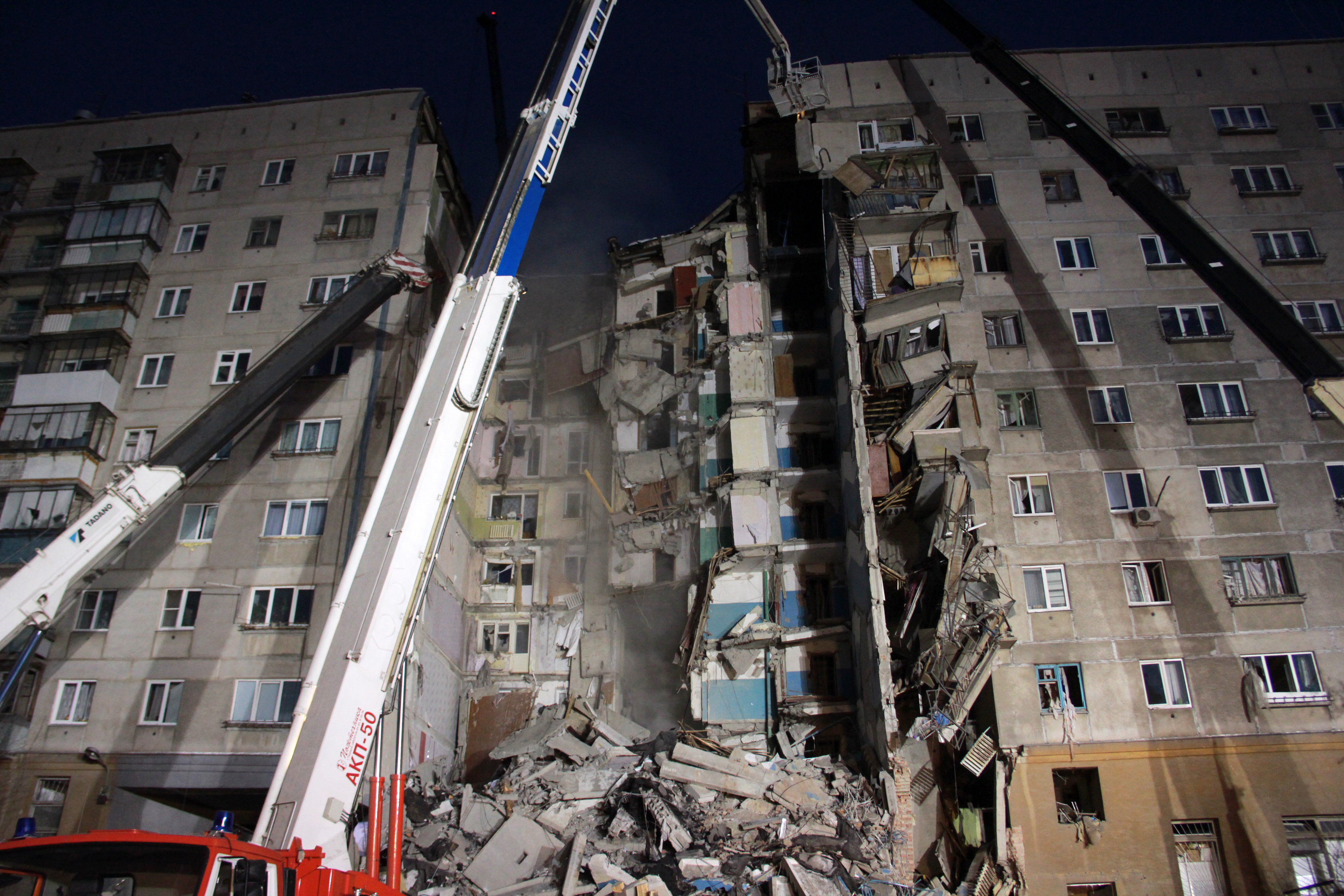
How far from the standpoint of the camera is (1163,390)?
2447 cm

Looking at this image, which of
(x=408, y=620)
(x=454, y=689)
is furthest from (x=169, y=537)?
(x=408, y=620)

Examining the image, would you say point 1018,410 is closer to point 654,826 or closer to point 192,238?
point 654,826

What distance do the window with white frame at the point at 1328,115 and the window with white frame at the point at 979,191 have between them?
37.4 feet

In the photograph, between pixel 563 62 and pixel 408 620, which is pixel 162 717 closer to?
pixel 408 620

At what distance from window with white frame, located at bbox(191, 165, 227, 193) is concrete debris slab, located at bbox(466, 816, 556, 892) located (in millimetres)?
23941

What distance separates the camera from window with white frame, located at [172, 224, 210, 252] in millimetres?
28359

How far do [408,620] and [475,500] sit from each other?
63.7 ft

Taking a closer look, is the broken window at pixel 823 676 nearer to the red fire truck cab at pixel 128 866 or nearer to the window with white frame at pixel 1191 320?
the window with white frame at pixel 1191 320

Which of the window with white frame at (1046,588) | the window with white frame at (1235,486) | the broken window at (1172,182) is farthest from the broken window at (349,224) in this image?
the window with white frame at (1235,486)

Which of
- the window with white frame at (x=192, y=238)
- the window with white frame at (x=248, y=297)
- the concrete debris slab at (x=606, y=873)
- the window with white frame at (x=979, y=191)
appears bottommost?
the concrete debris slab at (x=606, y=873)

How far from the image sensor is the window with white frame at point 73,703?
2238 centimetres

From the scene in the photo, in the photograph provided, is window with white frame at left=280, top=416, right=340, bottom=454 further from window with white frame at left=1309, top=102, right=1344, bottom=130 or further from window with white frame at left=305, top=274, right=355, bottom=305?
window with white frame at left=1309, top=102, right=1344, bottom=130

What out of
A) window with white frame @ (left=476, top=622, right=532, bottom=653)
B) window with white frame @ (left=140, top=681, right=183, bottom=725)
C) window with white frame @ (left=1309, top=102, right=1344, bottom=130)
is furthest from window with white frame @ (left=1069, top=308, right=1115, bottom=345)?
window with white frame @ (left=140, top=681, right=183, bottom=725)

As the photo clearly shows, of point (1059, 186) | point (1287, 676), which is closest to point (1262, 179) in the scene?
point (1059, 186)
